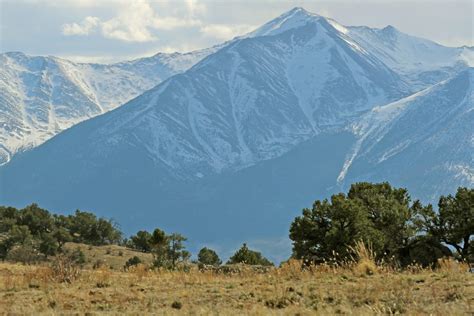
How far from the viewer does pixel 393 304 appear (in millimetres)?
15664

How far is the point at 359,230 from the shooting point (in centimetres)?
4812

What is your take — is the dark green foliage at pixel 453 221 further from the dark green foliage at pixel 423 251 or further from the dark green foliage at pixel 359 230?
the dark green foliage at pixel 423 251

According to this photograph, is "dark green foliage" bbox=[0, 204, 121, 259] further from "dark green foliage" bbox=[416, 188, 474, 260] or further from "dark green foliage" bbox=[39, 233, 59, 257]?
"dark green foliage" bbox=[416, 188, 474, 260]

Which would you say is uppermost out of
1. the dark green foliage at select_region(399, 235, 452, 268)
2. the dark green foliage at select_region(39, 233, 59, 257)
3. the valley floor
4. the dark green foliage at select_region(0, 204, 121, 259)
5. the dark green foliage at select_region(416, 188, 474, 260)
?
the dark green foliage at select_region(0, 204, 121, 259)

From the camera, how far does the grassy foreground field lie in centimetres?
1616

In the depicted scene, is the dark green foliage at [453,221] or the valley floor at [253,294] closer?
the valley floor at [253,294]

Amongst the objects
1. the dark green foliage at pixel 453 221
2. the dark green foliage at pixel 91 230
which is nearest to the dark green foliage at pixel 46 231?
the dark green foliage at pixel 91 230

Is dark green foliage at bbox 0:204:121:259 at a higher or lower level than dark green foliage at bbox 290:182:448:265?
higher

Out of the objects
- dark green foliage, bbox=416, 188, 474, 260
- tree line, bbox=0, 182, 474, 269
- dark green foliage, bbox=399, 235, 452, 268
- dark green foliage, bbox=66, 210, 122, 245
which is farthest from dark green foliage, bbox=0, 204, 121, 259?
dark green foliage, bbox=399, 235, 452, 268

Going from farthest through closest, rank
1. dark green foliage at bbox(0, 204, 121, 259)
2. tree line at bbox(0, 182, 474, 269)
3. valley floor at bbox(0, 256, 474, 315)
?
dark green foliage at bbox(0, 204, 121, 259) < tree line at bbox(0, 182, 474, 269) < valley floor at bbox(0, 256, 474, 315)

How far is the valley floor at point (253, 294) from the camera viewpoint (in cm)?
1614

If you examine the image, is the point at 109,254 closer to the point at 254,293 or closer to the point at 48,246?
the point at 48,246

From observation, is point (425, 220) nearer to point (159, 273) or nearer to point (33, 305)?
point (159, 273)

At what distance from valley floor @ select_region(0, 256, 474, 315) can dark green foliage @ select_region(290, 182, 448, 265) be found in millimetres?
25967
